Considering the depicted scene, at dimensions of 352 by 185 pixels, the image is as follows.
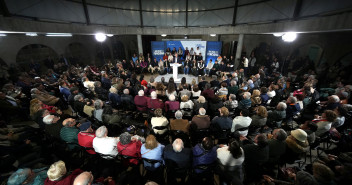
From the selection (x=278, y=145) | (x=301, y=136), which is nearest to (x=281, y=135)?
(x=278, y=145)

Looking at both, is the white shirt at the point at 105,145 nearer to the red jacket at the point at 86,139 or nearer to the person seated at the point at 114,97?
the red jacket at the point at 86,139

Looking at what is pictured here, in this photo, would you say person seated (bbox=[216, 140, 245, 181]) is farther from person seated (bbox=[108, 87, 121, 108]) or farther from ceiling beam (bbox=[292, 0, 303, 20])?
ceiling beam (bbox=[292, 0, 303, 20])

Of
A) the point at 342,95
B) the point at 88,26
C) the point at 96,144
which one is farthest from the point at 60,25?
the point at 342,95

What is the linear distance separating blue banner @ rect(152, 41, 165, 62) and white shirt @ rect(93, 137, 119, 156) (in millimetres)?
9902

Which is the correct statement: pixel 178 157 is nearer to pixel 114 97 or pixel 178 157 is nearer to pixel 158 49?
pixel 114 97

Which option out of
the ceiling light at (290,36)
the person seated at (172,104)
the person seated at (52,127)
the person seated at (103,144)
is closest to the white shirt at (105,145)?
the person seated at (103,144)

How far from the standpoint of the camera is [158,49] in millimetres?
11625

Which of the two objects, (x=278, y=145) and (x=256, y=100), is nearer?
(x=278, y=145)

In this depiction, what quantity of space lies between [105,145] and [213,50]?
10.3 meters

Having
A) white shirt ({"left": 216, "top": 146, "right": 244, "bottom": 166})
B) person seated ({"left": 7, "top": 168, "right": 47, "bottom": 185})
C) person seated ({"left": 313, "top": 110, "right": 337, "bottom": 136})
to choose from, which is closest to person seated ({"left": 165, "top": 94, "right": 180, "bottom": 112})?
white shirt ({"left": 216, "top": 146, "right": 244, "bottom": 166})

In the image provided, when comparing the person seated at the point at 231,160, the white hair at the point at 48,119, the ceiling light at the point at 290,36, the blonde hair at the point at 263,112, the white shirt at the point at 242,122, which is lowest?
the person seated at the point at 231,160

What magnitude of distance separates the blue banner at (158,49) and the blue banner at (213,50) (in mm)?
3793

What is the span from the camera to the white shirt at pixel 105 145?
8.69 ft

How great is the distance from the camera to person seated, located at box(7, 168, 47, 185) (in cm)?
186
